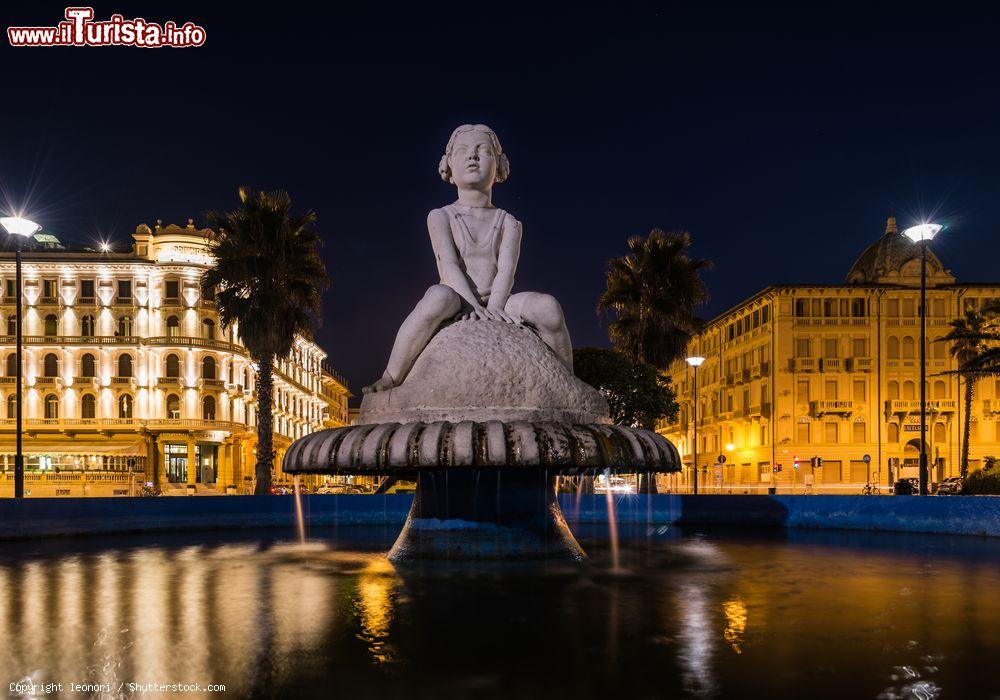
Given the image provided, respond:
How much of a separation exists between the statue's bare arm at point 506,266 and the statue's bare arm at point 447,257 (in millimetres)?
192

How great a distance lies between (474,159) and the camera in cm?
908

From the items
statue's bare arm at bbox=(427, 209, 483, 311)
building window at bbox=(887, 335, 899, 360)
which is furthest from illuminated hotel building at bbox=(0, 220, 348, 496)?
statue's bare arm at bbox=(427, 209, 483, 311)

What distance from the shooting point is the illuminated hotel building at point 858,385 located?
58.7 metres

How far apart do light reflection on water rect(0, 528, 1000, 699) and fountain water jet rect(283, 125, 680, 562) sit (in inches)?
34.2

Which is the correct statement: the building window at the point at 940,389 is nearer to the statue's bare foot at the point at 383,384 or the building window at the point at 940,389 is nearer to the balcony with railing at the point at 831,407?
the balcony with railing at the point at 831,407

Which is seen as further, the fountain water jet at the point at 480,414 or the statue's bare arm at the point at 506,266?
the statue's bare arm at the point at 506,266

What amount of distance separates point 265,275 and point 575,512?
14842 millimetres

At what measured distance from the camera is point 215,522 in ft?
47.1

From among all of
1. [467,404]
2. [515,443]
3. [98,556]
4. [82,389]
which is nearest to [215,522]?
[98,556]

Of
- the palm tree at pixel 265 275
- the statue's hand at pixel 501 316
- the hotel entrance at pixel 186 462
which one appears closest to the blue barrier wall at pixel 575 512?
the statue's hand at pixel 501 316

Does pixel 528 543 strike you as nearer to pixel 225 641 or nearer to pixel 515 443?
pixel 515 443

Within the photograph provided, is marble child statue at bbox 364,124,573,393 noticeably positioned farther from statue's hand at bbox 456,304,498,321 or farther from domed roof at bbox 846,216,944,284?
domed roof at bbox 846,216,944,284

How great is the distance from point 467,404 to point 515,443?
112 cm

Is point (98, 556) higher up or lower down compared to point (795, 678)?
lower down
